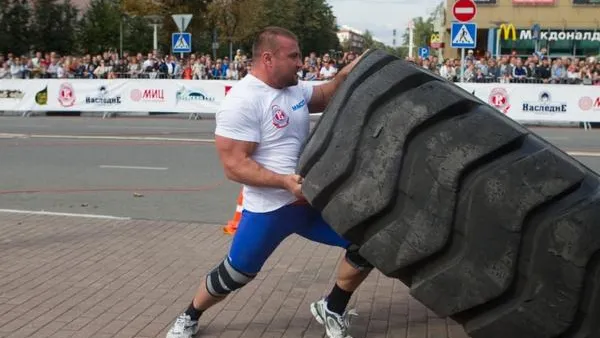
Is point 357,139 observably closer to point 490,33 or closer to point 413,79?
point 413,79

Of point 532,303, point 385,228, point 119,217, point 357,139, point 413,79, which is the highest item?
point 413,79

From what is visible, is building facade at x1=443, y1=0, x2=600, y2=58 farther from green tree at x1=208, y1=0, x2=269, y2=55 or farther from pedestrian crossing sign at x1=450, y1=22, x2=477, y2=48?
pedestrian crossing sign at x1=450, y1=22, x2=477, y2=48

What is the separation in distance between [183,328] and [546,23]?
168ft

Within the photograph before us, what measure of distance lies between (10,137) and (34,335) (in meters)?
11.9

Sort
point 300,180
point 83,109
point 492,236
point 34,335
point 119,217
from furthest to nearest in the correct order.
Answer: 1. point 83,109
2. point 119,217
3. point 34,335
4. point 300,180
5. point 492,236

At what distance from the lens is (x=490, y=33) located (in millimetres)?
51812

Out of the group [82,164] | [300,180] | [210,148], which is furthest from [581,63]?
[300,180]

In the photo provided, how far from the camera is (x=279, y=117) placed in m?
3.90

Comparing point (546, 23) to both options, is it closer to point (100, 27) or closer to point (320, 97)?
point (100, 27)

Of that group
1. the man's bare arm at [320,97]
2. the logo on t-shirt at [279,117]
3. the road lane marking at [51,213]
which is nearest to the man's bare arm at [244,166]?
the logo on t-shirt at [279,117]

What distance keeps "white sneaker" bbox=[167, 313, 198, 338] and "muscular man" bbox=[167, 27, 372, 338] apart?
18 centimetres

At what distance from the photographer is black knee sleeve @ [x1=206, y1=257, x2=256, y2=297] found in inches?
157

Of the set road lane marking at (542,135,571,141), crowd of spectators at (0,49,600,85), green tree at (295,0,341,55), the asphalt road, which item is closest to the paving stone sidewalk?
the asphalt road

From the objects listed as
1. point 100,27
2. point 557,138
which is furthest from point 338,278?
point 100,27
